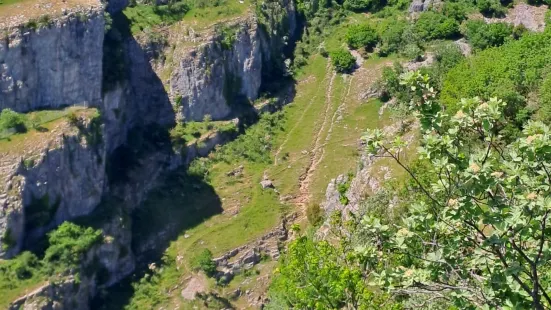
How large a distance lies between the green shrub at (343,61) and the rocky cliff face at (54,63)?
19429 millimetres

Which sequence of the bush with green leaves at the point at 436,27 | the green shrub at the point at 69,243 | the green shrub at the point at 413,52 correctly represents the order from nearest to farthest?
1. the green shrub at the point at 69,243
2. the green shrub at the point at 413,52
3. the bush with green leaves at the point at 436,27

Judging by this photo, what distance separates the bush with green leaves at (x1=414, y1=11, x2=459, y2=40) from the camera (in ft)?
173

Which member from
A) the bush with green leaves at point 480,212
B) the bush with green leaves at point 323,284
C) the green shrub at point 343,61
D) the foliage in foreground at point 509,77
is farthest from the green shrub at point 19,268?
the bush with green leaves at point 480,212

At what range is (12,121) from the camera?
3919 cm

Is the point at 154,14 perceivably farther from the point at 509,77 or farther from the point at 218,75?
the point at 509,77

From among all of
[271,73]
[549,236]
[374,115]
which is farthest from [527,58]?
[549,236]

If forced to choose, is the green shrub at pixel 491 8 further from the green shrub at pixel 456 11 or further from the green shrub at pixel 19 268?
the green shrub at pixel 19 268

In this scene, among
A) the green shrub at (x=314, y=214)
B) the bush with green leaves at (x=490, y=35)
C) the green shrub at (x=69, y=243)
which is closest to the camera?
the green shrub at (x=69, y=243)

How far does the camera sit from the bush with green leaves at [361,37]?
5509 centimetres

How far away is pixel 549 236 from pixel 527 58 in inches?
Answer: 1353

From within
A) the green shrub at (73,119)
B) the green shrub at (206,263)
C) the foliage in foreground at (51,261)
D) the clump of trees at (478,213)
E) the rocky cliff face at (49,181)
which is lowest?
the green shrub at (206,263)

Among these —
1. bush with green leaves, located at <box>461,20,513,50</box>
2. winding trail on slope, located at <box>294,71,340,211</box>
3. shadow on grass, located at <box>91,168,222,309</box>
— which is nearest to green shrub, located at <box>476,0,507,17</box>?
bush with green leaves, located at <box>461,20,513,50</box>

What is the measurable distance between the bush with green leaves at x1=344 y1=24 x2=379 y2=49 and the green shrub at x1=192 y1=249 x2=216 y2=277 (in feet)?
79.0

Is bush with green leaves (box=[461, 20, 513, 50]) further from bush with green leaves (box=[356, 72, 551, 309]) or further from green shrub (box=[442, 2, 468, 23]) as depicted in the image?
bush with green leaves (box=[356, 72, 551, 309])
